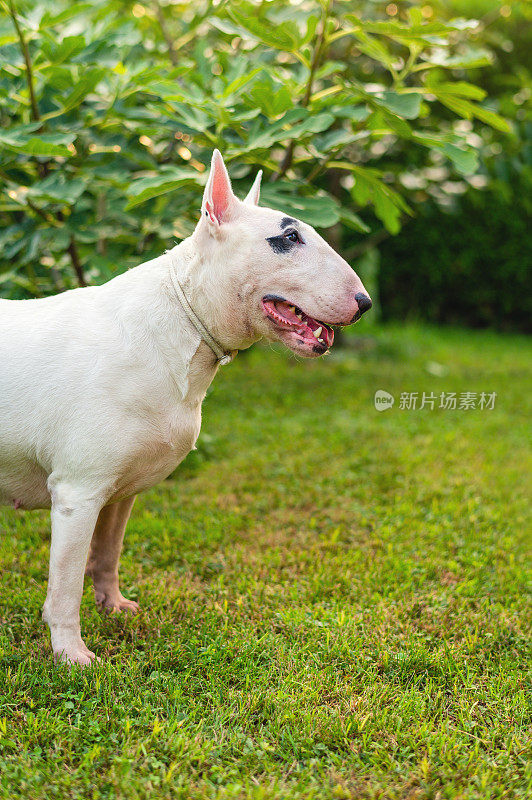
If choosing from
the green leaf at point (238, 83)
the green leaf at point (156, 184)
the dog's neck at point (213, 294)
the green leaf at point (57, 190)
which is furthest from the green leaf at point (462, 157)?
the green leaf at point (57, 190)

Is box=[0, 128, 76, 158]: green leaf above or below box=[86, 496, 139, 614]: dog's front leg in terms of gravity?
above

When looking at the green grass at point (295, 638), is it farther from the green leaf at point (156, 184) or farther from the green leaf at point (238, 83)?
the green leaf at point (238, 83)

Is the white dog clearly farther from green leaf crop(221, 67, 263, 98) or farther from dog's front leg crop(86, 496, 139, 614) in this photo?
green leaf crop(221, 67, 263, 98)

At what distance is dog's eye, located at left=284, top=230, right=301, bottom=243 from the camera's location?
2.32 metres

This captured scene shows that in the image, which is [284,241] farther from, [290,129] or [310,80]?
[310,80]

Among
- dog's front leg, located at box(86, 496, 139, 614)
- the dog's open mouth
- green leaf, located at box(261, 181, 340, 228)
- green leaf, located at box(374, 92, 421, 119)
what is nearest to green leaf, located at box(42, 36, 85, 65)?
green leaf, located at box(261, 181, 340, 228)

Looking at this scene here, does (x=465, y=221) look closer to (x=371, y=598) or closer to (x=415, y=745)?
(x=371, y=598)
